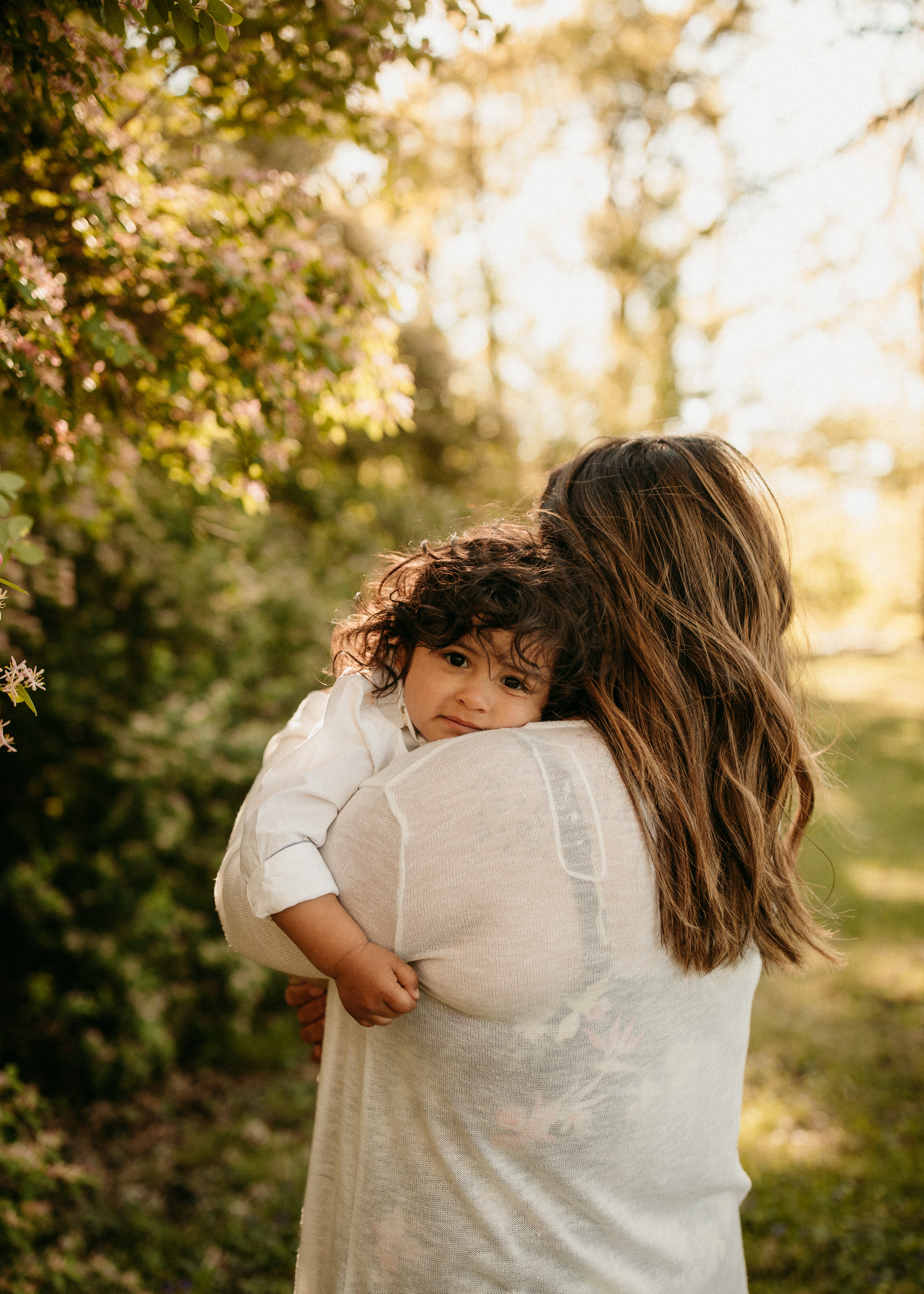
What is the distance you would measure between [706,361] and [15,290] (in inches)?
565

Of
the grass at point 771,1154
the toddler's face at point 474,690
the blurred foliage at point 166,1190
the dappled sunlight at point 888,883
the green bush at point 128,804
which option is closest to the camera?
the toddler's face at point 474,690

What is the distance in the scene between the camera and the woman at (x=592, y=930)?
46.6 inches

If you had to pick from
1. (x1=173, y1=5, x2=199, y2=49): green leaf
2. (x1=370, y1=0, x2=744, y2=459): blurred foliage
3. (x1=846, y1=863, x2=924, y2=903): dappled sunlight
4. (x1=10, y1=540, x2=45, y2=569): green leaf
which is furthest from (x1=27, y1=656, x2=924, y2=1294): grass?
(x1=370, y1=0, x2=744, y2=459): blurred foliage

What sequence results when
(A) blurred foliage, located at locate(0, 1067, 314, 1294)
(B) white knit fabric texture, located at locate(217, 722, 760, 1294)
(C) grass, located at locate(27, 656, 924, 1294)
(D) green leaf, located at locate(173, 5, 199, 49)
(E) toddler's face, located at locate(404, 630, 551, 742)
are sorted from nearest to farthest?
1. (B) white knit fabric texture, located at locate(217, 722, 760, 1294)
2. (D) green leaf, located at locate(173, 5, 199, 49)
3. (E) toddler's face, located at locate(404, 630, 551, 742)
4. (A) blurred foliage, located at locate(0, 1067, 314, 1294)
5. (C) grass, located at locate(27, 656, 924, 1294)

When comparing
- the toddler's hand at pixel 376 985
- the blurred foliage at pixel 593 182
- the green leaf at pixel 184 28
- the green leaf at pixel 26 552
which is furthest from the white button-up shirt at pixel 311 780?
the blurred foliage at pixel 593 182

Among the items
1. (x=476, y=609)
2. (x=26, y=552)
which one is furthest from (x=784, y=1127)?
(x=26, y=552)

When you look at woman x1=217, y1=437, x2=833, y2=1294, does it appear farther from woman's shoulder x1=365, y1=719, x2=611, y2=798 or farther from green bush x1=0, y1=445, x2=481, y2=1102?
green bush x1=0, y1=445, x2=481, y2=1102

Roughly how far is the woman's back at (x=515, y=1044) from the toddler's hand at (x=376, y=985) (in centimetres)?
2

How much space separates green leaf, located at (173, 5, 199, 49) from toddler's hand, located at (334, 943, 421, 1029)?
139cm

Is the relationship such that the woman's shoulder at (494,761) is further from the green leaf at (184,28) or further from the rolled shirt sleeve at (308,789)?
the green leaf at (184,28)

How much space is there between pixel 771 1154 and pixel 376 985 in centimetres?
335

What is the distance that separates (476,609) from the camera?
1513mm

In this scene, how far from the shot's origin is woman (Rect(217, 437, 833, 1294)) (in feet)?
3.89

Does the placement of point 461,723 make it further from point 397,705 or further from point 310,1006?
point 310,1006
